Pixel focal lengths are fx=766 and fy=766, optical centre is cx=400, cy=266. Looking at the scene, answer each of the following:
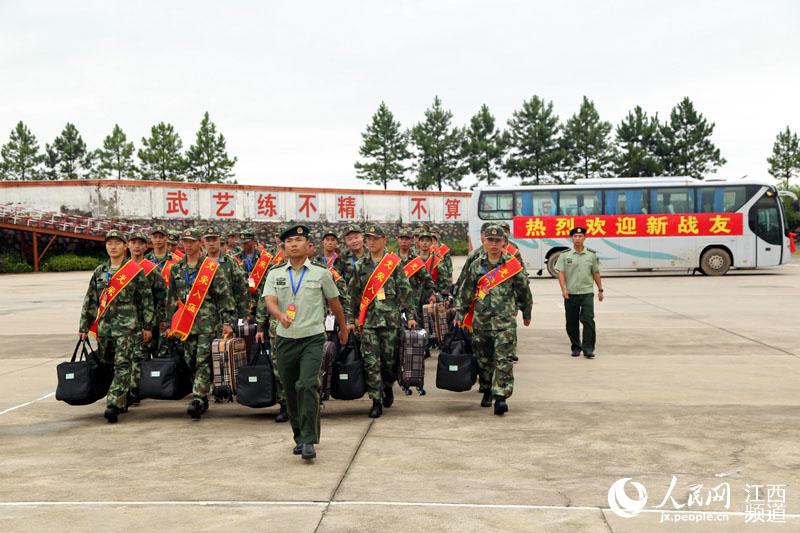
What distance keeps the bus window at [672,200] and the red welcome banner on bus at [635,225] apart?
0.23 m

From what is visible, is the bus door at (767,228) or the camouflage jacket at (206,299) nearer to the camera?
the camouflage jacket at (206,299)

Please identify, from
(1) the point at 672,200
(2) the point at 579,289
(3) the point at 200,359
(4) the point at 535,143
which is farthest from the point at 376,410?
(4) the point at 535,143

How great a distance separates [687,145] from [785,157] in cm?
2276

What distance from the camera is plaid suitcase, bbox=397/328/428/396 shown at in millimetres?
A: 7203

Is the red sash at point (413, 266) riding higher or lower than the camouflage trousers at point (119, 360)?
higher

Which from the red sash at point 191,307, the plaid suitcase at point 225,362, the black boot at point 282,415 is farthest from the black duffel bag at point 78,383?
the black boot at point 282,415

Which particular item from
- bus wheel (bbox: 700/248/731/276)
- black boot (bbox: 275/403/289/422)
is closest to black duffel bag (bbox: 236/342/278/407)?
black boot (bbox: 275/403/289/422)

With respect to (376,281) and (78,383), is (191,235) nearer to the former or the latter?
(78,383)

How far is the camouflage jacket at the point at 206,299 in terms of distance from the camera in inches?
277

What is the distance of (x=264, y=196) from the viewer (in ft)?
148

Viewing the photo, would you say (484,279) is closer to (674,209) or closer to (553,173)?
(674,209)

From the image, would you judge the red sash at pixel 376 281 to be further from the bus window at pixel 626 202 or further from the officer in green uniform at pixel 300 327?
the bus window at pixel 626 202

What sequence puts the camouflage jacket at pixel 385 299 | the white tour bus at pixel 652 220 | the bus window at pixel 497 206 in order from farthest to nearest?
1. the bus window at pixel 497 206
2. the white tour bus at pixel 652 220
3. the camouflage jacket at pixel 385 299

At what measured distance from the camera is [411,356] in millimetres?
7246
